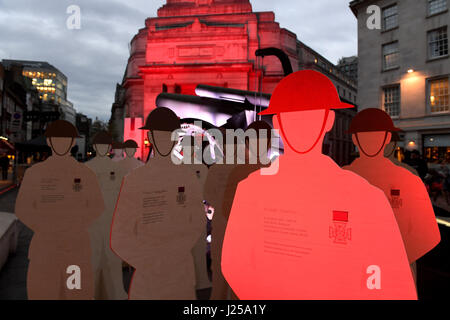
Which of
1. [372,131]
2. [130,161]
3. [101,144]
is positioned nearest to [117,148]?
[130,161]

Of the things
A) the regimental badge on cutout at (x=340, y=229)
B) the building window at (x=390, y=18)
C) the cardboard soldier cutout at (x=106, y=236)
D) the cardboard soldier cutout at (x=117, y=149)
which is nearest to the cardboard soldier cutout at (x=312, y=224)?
the regimental badge on cutout at (x=340, y=229)

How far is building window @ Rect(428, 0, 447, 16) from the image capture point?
647 inches

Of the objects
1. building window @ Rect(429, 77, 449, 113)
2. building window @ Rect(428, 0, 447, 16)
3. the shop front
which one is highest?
building window @ Rect(428, 0, 447, 16)

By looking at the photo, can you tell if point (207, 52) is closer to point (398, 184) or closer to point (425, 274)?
point (425, 274)

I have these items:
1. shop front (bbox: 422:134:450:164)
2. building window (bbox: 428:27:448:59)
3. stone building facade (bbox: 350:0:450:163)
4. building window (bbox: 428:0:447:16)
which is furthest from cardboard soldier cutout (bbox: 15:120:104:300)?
building window (bbox: 428:0:447:16)

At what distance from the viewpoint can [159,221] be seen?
2.43 meters

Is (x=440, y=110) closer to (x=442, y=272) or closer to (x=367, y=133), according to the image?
(x=442, y=272)

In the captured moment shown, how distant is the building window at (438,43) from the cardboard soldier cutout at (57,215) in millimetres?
21231

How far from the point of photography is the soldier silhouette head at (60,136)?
2.96 metres

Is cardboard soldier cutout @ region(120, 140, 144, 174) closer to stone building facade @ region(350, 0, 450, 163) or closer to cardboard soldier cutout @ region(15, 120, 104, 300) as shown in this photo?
cardboard soldier cutout @ region(15, 120, 104, 300)

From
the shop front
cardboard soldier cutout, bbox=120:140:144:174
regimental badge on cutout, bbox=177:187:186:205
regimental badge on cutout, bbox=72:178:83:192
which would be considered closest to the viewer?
regimental badge on cutout, bbox=177:187:186:205

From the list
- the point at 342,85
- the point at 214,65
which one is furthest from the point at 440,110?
the point at 342,85

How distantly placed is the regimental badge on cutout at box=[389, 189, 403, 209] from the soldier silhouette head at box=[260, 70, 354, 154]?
1.45 meters
